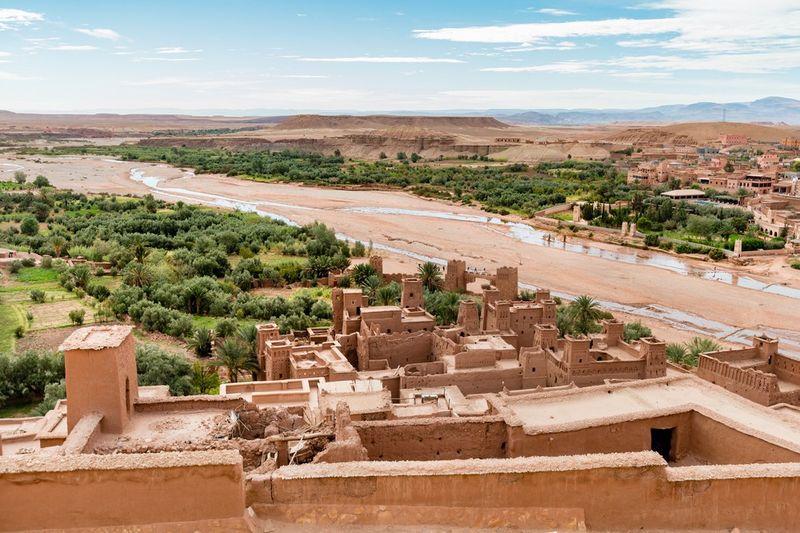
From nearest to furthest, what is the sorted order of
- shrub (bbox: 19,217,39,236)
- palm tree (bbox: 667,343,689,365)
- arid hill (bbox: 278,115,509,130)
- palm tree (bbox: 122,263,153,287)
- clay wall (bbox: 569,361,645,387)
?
clay wall (bbox: 569,361,645,387), palm tree (bbox: 667,343,689,365), palm tree (bbox: 122,263,153,287), shrub (bbox: 19,217,39,236), arid hill (bbox: 278,115,509,130)

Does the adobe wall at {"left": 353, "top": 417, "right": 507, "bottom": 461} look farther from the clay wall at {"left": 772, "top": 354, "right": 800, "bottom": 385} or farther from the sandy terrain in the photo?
the sandy terrain

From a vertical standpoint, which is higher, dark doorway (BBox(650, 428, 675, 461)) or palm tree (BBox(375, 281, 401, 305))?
dark doorway (BBox(650, 428, 675, 461))

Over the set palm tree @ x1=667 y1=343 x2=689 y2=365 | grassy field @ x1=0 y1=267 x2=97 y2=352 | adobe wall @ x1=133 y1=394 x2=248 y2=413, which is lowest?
grassy field @ x1=0 y1=267 x2=97 y2=352

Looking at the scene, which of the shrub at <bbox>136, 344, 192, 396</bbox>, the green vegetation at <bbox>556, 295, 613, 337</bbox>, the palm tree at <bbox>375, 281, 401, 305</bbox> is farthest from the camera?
the palm tree at <bbox>375, 281, 401, 305</bbox>

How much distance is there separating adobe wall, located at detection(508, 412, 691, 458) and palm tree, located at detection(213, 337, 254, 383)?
1177 centimetres

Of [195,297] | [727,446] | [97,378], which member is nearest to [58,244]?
[195,297]

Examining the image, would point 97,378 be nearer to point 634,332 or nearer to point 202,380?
point 202,380

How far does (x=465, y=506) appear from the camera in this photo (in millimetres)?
6953

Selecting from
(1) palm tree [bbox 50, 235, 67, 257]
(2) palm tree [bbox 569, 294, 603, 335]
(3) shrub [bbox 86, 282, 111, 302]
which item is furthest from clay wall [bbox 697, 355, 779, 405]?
(1) palm tree [bbox 50, 235, 67, 257]

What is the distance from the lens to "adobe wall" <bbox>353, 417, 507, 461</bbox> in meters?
9.76

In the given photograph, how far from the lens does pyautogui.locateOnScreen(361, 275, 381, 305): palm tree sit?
2852cm

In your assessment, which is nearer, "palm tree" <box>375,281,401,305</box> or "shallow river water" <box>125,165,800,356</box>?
"palm tree" <box>375,281,401,305</box>

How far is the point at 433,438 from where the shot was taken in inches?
400

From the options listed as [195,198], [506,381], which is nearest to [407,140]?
[195,198]
